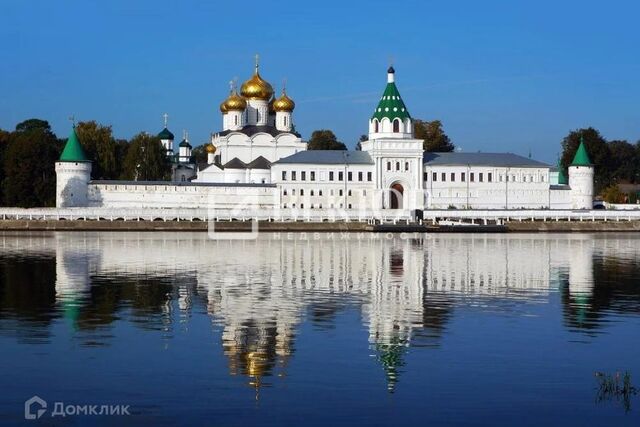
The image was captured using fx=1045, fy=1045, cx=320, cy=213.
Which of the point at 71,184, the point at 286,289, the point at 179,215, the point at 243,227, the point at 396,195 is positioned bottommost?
the point at 286,289

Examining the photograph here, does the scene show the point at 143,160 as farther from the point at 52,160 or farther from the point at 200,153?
the point at 200,153

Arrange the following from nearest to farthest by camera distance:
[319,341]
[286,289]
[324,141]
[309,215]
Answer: [319,341]
[286,289]
[309,215]
[324,141]

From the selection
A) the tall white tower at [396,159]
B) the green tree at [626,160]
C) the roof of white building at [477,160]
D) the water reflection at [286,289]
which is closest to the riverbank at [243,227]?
the tall white tower at [396,159]

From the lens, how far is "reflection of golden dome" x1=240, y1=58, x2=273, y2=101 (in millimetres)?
66812

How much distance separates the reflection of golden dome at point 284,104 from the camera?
66.4 metres

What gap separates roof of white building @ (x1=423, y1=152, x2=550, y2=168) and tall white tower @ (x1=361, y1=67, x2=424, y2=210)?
4.80 ft

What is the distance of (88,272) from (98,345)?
1090 centimetres

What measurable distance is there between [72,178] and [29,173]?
2.76 metres

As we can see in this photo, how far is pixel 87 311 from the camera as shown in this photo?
16.8 metres

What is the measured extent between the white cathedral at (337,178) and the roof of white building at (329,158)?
0.19 ft

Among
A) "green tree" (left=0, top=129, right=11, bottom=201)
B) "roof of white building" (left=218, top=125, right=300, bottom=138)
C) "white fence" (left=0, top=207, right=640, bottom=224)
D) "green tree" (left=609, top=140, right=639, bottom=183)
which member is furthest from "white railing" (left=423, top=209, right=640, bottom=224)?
"green tree" (left=609, top=140, right=639, bottom=183)

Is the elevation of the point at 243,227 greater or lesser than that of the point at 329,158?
lesser

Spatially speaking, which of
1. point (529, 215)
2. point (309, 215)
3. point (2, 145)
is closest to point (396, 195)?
point (309, 215)

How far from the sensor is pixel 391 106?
202 feet
